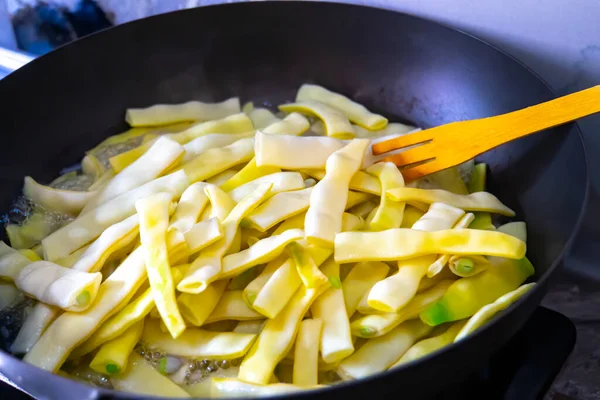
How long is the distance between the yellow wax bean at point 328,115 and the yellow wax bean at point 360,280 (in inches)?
12.2

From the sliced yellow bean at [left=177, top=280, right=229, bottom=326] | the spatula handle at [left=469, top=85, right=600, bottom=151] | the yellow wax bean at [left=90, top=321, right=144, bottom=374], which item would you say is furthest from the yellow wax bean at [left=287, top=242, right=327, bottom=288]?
the spatula handle at [left=469, top=85, right=600, bottom=151]

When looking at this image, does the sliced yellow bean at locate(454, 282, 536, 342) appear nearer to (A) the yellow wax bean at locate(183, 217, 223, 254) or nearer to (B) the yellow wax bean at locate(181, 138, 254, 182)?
(A) the yellow wax bean at locate(183, 217, 223, 254)

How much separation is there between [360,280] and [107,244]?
1.19ft

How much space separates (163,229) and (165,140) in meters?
0.25

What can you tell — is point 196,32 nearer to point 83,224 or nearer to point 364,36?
point 364,36

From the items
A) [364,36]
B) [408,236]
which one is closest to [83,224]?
[408,236]

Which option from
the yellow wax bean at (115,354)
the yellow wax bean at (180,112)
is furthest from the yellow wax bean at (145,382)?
the yellow wax bean at (180,112)

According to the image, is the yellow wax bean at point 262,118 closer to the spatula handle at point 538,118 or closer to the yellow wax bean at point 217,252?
the yellow wax bean at point 217,252

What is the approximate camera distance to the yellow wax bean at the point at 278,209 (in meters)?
0.83

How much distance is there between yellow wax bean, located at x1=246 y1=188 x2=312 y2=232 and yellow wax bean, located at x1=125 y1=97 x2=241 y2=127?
375 mm

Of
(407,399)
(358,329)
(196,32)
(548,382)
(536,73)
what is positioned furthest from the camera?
(196,32)

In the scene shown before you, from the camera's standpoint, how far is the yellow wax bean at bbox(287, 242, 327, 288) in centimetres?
74

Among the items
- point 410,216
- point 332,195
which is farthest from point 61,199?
point 410,216

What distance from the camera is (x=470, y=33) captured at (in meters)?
1.07
